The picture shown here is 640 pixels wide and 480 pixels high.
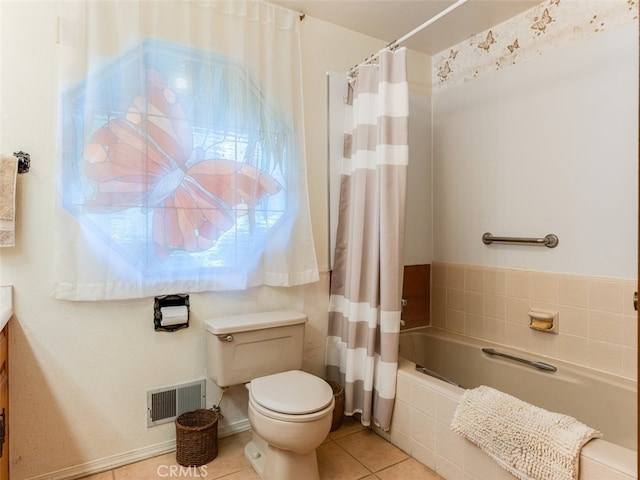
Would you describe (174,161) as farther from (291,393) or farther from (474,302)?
(474,302)

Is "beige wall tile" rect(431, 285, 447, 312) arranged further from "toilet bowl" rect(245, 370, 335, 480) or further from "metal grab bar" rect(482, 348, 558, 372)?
"toilet bowl" rect(245, 370, 335, 480)

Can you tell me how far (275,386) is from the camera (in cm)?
168

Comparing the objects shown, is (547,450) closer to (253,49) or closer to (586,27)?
(586,27)

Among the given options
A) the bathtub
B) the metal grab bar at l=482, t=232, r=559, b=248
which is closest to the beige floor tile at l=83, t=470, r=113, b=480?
the bathtub

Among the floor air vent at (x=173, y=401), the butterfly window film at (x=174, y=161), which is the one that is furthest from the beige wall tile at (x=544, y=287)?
the floor air vent at (x=173, y=401)

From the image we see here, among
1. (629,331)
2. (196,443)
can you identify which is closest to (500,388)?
(629,331)

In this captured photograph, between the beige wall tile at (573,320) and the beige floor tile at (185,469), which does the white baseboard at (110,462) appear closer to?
the beige floor tile at (185,469)

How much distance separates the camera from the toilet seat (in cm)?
151

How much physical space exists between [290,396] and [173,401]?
70 centimetres

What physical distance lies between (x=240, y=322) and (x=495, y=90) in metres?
2.02

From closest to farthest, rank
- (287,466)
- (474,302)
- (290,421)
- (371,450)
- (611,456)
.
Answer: (611,456), (290,421), (287,466), (371,450), (474,302)

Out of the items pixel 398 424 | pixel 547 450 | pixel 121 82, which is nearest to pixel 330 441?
pixel 398 424

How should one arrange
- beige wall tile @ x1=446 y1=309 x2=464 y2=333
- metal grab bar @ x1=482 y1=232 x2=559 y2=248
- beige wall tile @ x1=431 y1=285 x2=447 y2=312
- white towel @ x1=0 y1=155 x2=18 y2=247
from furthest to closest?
beige wall tile @ x1=431 y1=285 x2=447 y2=312 < beige wall tile @ x1=446 y1=309 x2=464 y2=333 < metal grab bar @ x1=482 y1=232 x2=559 y2=248 < white towel @ x1=0 y1=155 x2=18 y2=247

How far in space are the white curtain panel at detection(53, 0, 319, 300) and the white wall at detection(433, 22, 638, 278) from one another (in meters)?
1.09
